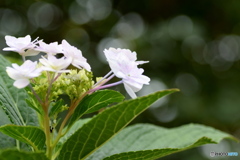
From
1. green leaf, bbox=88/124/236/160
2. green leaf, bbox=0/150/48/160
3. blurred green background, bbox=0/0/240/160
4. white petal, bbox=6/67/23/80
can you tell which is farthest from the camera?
blurred green background, bbox=0/0/240/160

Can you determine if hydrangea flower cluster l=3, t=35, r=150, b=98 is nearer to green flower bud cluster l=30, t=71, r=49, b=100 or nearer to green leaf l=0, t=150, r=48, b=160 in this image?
green flower bud cluster l=30, t=71, r=49, b=100

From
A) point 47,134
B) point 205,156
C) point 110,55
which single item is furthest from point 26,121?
point 205,156

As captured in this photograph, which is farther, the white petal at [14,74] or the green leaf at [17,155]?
the white petal at [14,74]

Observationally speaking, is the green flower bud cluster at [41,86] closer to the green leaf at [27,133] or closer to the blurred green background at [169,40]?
the green leaf at [27,133]

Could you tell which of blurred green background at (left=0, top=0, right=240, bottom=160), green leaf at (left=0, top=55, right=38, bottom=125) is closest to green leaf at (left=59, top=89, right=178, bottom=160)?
green leaf at (left=0, top=55, right=38, bottom=125)

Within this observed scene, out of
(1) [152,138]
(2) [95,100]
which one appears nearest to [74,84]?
(2) [95,100]

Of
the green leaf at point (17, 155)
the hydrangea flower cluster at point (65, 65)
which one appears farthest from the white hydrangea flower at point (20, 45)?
the green leaf at point (17, 155)
